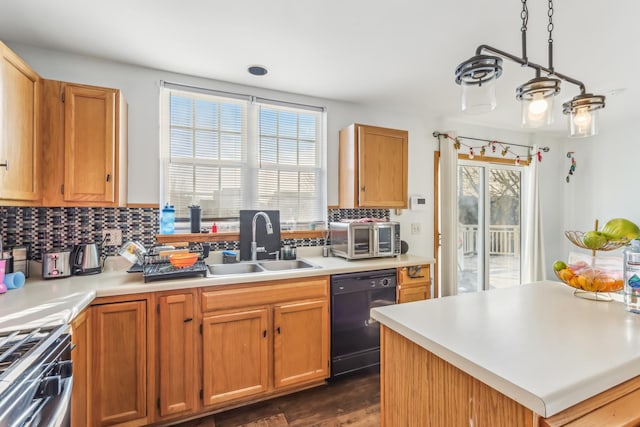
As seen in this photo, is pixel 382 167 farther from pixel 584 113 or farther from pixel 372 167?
pixel 584 113

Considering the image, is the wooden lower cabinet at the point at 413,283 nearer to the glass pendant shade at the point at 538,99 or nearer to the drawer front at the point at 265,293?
the drawer front at the point at 265,293

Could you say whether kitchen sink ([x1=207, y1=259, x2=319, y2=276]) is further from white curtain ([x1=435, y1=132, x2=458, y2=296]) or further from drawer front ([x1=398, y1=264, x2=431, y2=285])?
white curtain ([x1=435, y1=132, x2=458, y2=296])

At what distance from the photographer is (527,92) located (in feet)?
4.22

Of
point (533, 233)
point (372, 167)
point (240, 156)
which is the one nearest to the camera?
point (240, 156)

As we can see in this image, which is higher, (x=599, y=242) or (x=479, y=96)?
(x=479, y=96)

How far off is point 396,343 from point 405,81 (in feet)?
7.38

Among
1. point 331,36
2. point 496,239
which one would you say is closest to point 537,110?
point 331,36

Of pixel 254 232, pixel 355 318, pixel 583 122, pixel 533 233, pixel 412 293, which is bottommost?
pixel 355 318

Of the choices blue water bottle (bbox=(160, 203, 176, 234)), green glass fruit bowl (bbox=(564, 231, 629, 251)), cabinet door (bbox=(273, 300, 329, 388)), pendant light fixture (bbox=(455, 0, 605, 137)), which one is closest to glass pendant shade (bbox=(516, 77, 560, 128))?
pendant light fixture (bbox=(455, 0, 605, 137))

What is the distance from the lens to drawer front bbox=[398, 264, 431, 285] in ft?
8.40

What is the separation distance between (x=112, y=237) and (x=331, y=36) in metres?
2.08

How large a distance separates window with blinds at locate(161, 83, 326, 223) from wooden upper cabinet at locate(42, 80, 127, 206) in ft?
1.46

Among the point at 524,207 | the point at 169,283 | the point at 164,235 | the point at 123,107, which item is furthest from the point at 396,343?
the point at 524,207

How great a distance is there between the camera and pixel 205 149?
2.60 m
